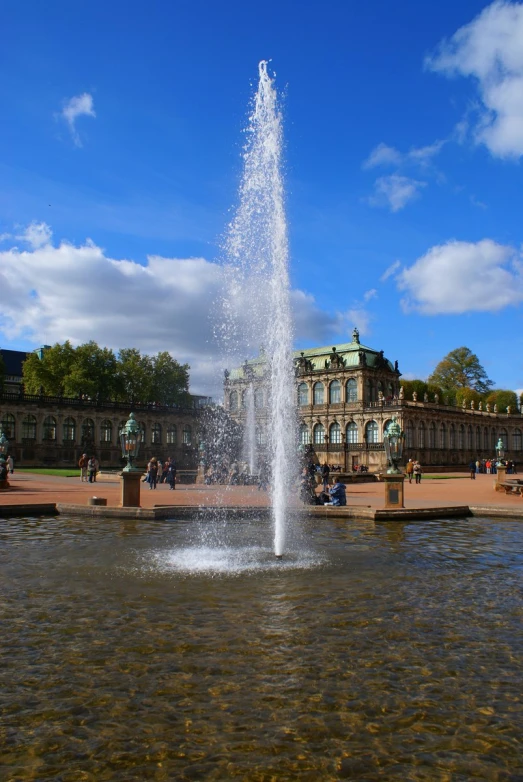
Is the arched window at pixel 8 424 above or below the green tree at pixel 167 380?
below

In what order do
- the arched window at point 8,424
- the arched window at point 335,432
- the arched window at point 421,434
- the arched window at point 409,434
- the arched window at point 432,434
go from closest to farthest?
the arched window at point 8,424, the arched window at point 409,434, the arched window at point 421,434, the arched window at point 432,434, the arched window at point 335,432

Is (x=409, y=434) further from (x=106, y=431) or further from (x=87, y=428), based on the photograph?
(x=87, y=428)

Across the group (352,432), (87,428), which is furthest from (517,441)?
(87,428)

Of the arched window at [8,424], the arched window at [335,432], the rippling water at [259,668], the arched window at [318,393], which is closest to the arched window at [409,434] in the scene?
the arched window at [335,432]

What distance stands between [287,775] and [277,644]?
2.93m

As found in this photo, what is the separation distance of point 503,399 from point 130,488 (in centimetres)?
10446

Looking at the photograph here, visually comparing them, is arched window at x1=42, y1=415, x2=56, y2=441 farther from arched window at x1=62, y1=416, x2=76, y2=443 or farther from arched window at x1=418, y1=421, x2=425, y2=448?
arched window at x1=418, y1=421, x2=425, y2=448

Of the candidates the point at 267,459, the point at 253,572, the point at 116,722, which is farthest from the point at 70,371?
the point at 116,722

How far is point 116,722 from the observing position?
19.7 ft

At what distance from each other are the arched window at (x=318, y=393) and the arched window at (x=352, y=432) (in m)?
6.62

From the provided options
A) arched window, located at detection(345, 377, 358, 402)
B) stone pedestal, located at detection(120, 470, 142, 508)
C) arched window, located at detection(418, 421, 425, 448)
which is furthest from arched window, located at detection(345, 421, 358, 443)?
stone pedestal, located at detection(120, 470, 142, 508)

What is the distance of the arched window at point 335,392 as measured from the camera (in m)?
89.9

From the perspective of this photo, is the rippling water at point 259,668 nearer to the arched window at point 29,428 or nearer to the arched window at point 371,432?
the arched window at point 29,428

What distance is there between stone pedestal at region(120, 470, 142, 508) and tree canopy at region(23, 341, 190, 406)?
6230 cm
